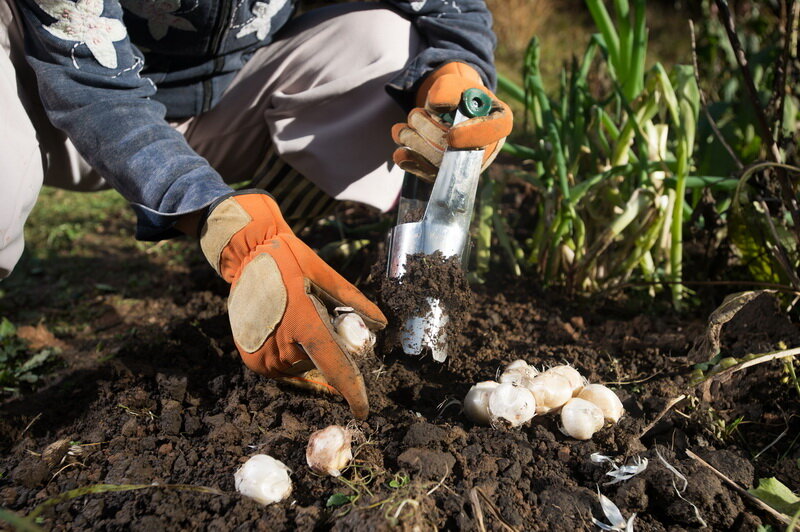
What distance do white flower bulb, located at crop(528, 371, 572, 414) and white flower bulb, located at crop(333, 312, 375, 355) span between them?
1.07 ft

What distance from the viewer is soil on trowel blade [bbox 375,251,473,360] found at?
1.26 m

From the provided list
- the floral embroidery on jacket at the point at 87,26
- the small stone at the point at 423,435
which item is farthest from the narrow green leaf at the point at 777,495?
the floral embroidery on jacket at the point at 87,26

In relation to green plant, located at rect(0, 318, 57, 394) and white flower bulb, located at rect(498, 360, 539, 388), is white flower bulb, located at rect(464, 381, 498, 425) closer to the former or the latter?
white flower bulb, located at rect(498, 360, 539, 388)

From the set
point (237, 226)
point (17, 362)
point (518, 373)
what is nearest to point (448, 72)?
point (237, 226)

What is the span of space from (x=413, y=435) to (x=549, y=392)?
0.87 ft

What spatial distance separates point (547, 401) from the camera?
1.14m

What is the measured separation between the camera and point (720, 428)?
1.17m

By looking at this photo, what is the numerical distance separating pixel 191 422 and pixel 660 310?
1244mm

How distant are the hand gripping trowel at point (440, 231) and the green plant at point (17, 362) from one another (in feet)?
3.13

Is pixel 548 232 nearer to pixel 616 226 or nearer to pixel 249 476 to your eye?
pixel 616 226

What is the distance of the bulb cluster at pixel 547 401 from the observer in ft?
3.60

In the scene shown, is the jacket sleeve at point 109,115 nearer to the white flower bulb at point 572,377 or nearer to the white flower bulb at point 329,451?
the white flower bulb at point 329,451

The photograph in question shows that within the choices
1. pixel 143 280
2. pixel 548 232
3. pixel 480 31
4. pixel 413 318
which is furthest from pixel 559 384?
pixel 143 280

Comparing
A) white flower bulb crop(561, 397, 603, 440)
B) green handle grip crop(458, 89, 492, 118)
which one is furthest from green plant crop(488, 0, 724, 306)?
white flower bulb crop(561, 397, 603, 440)
